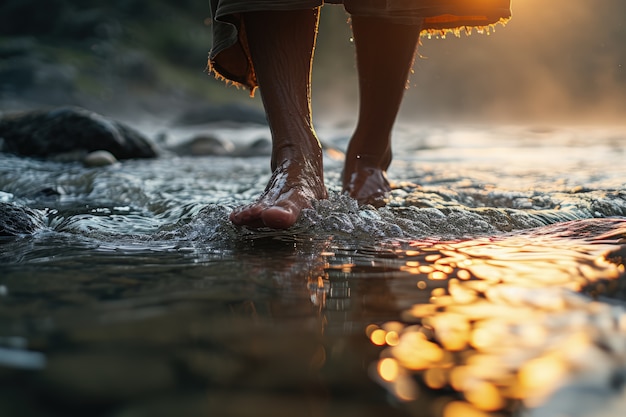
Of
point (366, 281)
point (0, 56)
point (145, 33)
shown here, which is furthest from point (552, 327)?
point (145, 33)

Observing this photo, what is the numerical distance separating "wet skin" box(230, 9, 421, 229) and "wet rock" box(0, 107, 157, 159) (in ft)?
7.65

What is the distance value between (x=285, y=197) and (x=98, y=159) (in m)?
2.43

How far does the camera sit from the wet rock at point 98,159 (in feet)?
11.9

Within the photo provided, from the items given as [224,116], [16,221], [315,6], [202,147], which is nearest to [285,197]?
[315,6]

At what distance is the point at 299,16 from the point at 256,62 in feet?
0.60

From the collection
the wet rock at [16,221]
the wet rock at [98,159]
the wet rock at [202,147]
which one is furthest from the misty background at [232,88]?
the wet rock at [16,221]

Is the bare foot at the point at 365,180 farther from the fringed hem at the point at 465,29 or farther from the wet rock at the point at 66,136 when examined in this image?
the wet rock at the point at 66,136

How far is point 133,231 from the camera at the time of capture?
1.62 metres

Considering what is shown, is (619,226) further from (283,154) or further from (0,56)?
(0,56)

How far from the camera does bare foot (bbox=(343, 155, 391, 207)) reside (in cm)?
211

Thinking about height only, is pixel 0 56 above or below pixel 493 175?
above

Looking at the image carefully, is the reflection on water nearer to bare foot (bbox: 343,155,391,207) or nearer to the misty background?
bare foot (bbox: 343,155,391,207)

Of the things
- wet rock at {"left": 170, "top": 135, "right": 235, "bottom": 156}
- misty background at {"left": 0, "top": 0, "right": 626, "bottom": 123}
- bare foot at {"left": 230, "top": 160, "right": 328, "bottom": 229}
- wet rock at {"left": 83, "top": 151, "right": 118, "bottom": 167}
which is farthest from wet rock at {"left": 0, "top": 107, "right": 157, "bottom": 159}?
misty background at {"left": 0, "top": 0, "right": 626, "bottom": 123}

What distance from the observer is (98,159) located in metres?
3.63
